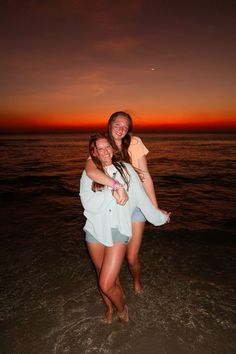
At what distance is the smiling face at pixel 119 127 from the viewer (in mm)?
3381

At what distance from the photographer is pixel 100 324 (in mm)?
3541

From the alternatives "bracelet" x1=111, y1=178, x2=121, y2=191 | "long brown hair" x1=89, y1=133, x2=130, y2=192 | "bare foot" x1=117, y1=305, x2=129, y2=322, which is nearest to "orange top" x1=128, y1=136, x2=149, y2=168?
"long brown hair" x1=89, y1=133, x2=130, y2=192

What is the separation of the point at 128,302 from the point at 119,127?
8.91 feet

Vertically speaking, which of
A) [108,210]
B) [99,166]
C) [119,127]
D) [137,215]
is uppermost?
[119,127]

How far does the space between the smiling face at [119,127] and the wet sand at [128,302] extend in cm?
260

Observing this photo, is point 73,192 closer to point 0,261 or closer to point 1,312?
point 0,261

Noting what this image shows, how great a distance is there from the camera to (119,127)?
11.1 ft

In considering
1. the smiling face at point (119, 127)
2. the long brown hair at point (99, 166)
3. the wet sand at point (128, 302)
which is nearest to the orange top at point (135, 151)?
the smiling face at point (119, 127)

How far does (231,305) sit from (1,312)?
11.4ft

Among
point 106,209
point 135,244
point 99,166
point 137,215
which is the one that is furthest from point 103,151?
point 135,244

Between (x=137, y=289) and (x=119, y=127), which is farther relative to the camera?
(x=137, y=289)

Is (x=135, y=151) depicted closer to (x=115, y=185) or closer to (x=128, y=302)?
(x=115, y=185)

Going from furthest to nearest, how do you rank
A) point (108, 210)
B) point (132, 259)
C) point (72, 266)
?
point (72, 266) → point (132, 259) → point (108, 210)

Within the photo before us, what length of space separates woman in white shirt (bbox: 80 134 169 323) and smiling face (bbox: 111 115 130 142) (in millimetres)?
463
